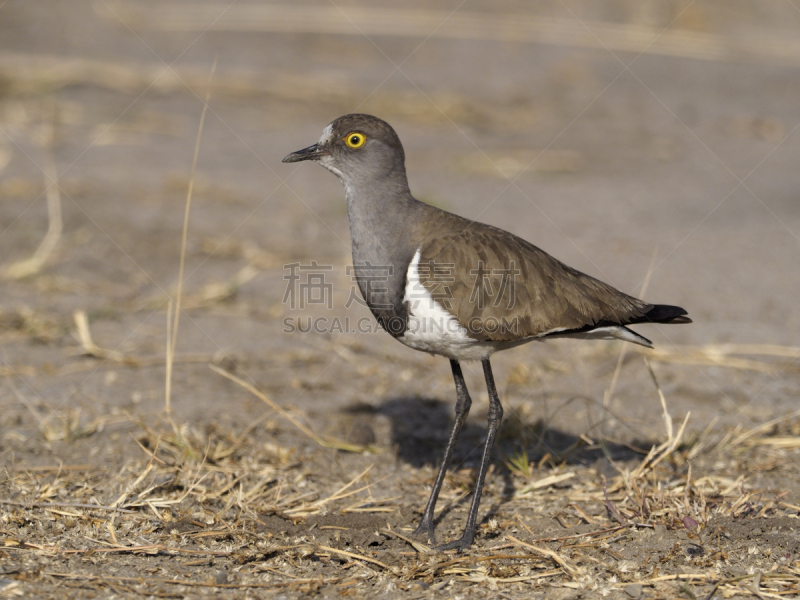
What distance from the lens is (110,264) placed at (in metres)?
7.40

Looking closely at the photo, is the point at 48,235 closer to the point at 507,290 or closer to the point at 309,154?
the point at 309,154

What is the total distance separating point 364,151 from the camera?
429cm

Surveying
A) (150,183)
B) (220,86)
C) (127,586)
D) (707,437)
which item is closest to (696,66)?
(220,86)

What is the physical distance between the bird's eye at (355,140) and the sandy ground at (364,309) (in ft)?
2.91

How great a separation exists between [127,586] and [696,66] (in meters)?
12.7

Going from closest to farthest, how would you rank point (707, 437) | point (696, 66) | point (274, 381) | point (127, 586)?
point (127, 586) < point (707, 437) < point (274, 381) < point (696, 66)

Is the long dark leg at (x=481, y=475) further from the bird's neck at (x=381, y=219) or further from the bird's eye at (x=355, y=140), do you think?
the bird's eye at (x=355, y=140)

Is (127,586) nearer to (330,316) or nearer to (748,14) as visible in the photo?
(330,316)

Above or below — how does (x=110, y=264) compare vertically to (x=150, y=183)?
below

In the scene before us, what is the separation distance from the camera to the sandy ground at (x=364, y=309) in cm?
375

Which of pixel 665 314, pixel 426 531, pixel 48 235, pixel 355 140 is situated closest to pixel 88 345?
pixel 48 235

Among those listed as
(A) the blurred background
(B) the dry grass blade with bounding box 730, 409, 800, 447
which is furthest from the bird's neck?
(B) the dry grass blade with bounding box 730, 409, 800, 447

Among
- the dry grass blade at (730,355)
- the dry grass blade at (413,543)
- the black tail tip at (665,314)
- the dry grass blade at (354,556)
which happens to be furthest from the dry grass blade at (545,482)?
the dry grass blade at (730,355)

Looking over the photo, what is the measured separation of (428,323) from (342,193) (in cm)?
602
